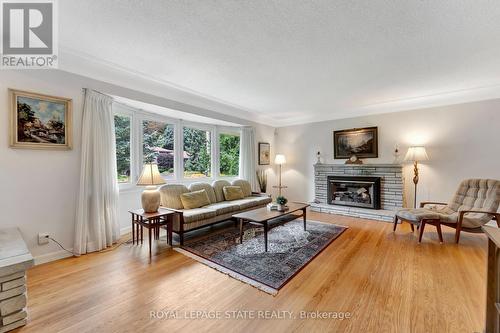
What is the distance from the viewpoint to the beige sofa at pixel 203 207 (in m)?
3.33

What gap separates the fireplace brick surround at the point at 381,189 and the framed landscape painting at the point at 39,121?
5191mm

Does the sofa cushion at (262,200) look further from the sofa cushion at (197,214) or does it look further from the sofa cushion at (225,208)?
the sofa cushion at (197,214)

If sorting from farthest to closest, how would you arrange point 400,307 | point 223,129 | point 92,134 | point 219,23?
point 223,129
point 92,134
point 219,23
point 400,307

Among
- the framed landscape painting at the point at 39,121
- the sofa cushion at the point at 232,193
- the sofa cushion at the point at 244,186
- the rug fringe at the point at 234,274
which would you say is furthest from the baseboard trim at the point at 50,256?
the sofa cushion at the point at 244,186

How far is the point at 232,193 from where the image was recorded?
4.77 meters

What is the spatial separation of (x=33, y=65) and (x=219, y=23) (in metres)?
2.33

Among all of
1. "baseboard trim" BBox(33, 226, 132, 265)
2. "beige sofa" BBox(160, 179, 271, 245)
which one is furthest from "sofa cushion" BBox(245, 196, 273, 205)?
"baseboard trim" BBox(33, 226, 132, 265)

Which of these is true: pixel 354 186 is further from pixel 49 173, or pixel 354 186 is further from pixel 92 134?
pixel 49 173

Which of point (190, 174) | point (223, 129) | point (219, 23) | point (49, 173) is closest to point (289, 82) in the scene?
point (219, 23)

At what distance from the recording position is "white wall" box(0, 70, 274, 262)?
245 centimetres

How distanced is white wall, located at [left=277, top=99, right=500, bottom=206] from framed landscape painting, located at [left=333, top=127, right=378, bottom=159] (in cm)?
12

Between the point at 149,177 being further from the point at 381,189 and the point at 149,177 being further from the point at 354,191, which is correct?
the point at 381,189

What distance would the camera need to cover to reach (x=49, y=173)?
2.74 m

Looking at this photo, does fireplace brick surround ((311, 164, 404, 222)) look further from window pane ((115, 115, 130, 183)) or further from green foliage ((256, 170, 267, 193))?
window pane ((115, 115, 130, 183))
